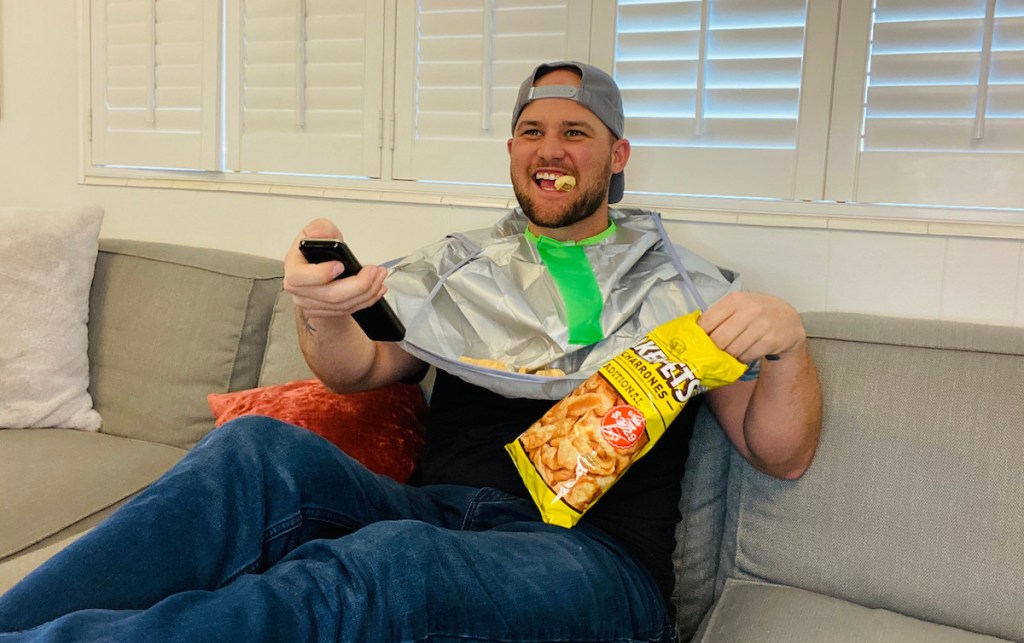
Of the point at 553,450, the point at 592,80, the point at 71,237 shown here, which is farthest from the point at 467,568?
the point at 71,237

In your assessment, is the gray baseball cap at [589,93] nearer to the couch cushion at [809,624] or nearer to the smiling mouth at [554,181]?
the smiling mouth at [554,181]

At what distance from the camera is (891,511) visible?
4.58 ft

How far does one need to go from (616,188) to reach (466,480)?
67 centimetres

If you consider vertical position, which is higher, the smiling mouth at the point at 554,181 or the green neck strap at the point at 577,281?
the smiling mouth at the point at 554,181

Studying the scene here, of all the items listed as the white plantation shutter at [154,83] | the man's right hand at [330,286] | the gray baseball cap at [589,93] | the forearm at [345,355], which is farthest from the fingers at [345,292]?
the white plantation shutter at [154,83]

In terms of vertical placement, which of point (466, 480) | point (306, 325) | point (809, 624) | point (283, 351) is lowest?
point (809, 624)

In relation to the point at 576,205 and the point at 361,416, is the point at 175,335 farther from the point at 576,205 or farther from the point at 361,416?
the point at 576,205

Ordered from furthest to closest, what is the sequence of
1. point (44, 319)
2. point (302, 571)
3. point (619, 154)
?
point (44, 319) → point (619, 154) → point (302, 571)

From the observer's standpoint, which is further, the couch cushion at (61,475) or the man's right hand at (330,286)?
the couch cushion at (61,475)

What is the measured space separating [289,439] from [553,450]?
38 cm

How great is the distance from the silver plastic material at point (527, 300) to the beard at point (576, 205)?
55 mm

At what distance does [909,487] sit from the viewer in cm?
139

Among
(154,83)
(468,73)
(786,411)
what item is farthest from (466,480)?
(154,83)

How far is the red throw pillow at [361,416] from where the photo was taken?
1.65 metres
